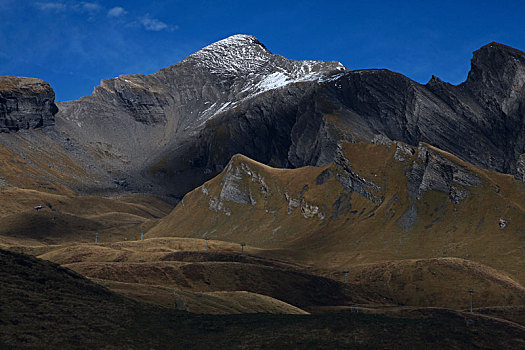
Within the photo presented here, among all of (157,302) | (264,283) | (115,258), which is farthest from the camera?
(115,258)

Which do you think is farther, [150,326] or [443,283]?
[443,283]

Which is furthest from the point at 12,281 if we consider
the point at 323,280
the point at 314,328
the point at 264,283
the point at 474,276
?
the point at 474,276

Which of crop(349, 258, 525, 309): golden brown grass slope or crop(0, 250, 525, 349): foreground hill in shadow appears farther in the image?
crop(349, 258, 525, 309): golden brown grass slope

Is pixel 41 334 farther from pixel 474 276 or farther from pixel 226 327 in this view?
pixel 474 276

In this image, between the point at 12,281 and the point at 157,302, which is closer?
the point at 12,281

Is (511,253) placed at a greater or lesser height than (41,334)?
greater

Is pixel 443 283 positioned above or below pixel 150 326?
above

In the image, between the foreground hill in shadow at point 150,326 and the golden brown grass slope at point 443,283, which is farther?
the golden brown grass slope at point 443,283

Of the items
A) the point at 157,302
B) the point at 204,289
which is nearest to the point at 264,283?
the point at 204,289

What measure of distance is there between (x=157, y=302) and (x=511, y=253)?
448 feet

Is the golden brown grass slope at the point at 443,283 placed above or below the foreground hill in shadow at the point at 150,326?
above

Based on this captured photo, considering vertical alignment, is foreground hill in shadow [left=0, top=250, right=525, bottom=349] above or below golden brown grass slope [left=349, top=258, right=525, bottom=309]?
below

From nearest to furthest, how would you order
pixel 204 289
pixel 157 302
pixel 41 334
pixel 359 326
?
pixel 41 334 → pixel 359 326 → pixel 157 302 → pixel 204 289

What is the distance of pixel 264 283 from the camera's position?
143 m
